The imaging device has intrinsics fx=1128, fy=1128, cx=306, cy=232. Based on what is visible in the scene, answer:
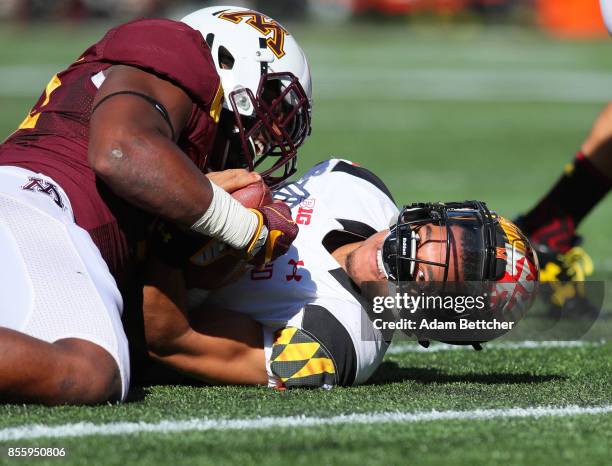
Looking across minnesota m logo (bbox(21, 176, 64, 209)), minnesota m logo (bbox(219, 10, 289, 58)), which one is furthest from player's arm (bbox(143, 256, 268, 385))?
minnesota m logo (bbox(219, 10, 289, 58))

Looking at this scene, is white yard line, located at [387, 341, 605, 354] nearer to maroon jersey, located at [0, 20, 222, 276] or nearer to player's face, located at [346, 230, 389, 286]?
player's face, located at [346, 230, 389, 286]

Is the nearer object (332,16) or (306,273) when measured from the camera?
(306,273)

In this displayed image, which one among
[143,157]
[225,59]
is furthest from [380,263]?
[143,157]

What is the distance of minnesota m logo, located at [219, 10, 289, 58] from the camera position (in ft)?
12.8

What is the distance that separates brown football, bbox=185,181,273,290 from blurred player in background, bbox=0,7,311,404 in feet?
0.23

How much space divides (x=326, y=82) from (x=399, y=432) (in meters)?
13.2

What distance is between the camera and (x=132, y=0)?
2319 centimetres

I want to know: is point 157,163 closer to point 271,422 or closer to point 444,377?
point 271,422

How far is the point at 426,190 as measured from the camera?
8.68 metres

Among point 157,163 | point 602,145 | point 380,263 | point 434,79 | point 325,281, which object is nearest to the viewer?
point 157,163

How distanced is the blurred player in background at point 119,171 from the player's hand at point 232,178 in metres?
0.03

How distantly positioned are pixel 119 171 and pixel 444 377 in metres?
1.44

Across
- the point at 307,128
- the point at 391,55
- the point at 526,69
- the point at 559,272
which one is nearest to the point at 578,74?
the point at 526,69

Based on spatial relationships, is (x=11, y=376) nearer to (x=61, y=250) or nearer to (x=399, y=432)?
(x=61, y=250)
